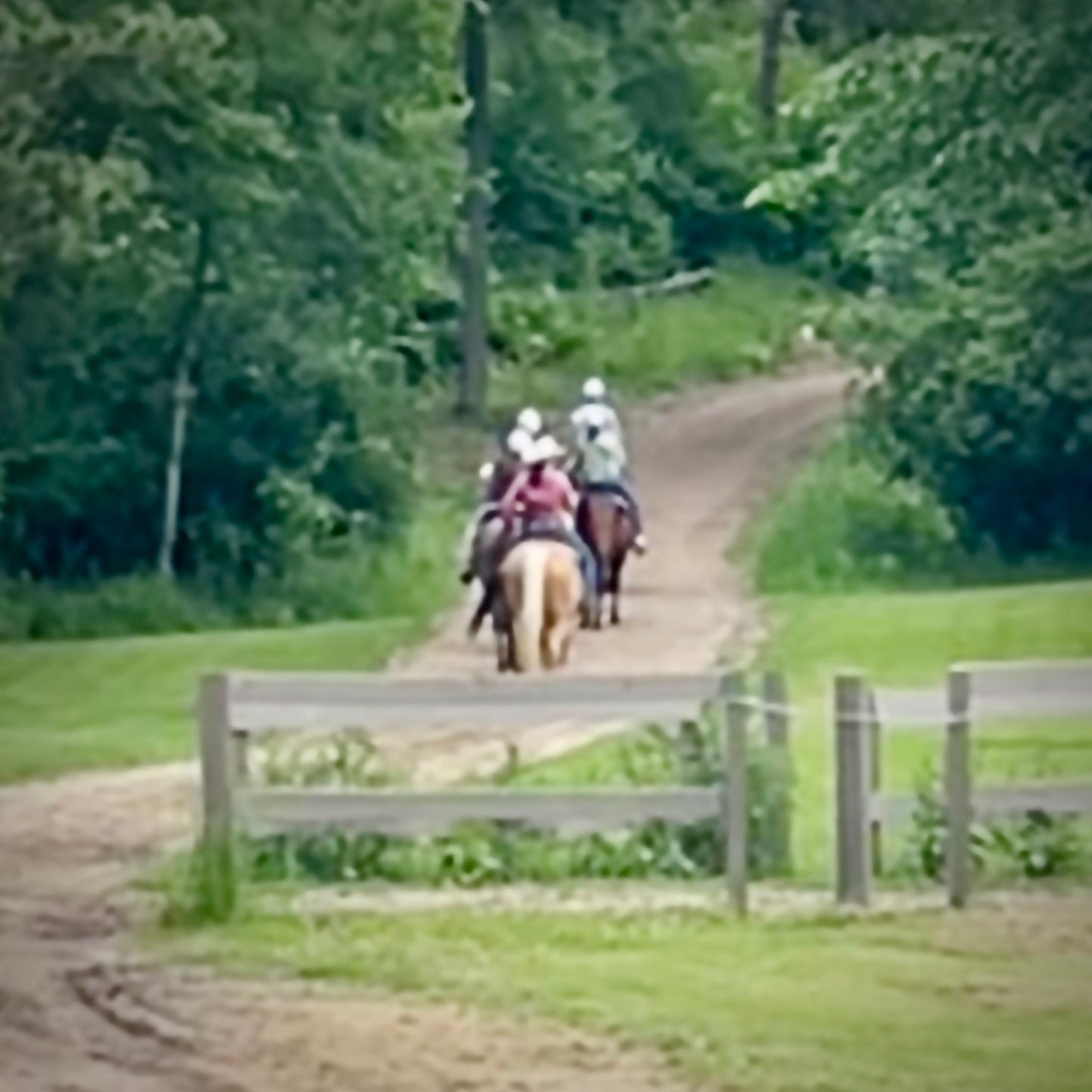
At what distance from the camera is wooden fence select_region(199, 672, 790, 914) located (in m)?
4.99

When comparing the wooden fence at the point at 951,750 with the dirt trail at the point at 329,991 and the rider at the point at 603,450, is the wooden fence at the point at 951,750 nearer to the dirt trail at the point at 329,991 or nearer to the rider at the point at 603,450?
the dirt trail at the point at 329,991

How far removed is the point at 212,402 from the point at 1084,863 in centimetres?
99

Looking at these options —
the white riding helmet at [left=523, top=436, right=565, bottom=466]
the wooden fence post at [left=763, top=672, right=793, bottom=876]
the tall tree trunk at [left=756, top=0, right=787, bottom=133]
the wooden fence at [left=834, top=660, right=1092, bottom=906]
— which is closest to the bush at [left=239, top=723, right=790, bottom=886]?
the wooden fence post at [left=763, top=672, right=793, bottom=876]

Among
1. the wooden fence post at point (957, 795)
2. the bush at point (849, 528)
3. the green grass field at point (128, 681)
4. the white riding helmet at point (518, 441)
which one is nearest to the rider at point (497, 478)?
the white riding helmet at point (518, 441)

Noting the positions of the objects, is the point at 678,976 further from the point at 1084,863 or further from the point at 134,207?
the point at 134,207

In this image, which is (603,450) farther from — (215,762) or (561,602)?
(215,762)

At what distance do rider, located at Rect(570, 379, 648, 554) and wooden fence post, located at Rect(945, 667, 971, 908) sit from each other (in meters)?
0.36

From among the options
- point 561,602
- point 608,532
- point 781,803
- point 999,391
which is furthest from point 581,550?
point 999,391

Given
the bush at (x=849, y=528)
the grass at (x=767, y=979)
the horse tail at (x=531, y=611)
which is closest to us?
the grass at (x=767, y=979)

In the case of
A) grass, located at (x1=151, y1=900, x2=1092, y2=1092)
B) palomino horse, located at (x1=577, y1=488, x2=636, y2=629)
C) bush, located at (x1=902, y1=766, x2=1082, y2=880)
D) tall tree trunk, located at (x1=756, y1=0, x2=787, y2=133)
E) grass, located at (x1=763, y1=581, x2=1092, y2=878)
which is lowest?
grass, located at (x1=151, y1=900, x2=1092, y2=1092)

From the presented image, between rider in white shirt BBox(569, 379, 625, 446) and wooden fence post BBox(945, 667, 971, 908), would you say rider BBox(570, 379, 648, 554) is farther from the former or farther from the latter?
wooden fence post BBox(945, 667, 971, 908)

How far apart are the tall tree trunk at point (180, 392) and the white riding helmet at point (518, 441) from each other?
320mm

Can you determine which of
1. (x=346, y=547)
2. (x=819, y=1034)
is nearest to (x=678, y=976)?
(x=819, y=1034)

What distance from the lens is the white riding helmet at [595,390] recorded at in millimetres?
4898
